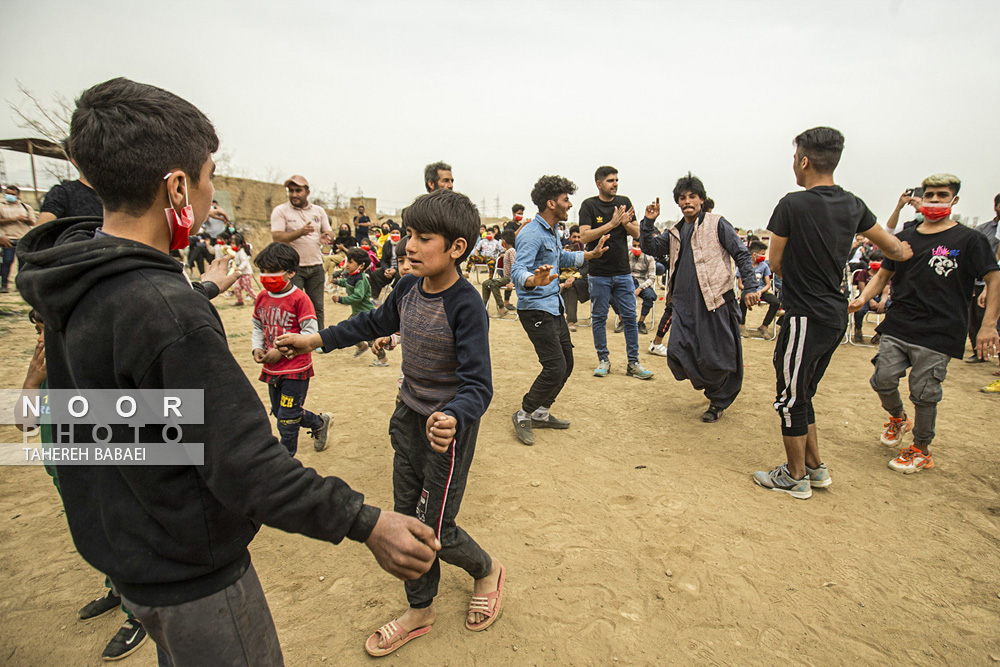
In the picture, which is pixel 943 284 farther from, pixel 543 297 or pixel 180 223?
pixel 180 223

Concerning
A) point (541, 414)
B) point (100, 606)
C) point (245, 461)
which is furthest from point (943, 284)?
point (100, 606)

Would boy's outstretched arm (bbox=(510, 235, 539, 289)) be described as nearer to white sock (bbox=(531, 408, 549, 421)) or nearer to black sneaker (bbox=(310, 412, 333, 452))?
white sock (bbox=(531, 408, 549, 421))

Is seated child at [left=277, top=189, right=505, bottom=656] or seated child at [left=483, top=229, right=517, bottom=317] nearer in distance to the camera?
seated child at [left=277, top=189, right=505, bottom=656]

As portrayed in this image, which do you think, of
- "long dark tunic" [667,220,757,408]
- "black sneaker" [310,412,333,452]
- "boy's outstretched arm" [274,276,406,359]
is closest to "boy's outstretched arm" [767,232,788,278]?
"long dark tunic" [667,220,757,408]

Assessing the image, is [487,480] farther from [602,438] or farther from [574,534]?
[602,438]

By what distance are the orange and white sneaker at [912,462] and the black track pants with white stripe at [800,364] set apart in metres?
1.05

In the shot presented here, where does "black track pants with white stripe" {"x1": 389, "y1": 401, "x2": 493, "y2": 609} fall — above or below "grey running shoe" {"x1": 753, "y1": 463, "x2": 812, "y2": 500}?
above

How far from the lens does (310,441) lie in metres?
4.32

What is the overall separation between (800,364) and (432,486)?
8.62 feet

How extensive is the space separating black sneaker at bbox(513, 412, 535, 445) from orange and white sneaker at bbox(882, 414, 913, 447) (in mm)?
2968

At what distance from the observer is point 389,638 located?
224 cm

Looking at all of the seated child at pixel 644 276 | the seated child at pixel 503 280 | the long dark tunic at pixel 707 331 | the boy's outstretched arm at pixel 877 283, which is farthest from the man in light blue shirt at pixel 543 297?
the seated child at pixel 503 280

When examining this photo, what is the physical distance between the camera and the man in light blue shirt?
423cm

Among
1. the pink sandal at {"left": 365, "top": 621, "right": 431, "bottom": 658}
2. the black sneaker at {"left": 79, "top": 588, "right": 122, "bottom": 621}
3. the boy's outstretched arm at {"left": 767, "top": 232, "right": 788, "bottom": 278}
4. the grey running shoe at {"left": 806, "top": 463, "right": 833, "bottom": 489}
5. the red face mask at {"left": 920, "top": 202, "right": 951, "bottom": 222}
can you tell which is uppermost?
the red face mask at {"left": 920, "top": 202, "right": 951, "bottom": 222}
